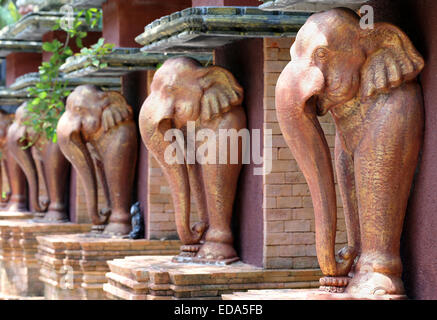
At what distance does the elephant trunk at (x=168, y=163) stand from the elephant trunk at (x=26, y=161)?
21.6 ft

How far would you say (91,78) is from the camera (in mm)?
12969

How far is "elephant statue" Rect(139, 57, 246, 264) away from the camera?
8984 mm

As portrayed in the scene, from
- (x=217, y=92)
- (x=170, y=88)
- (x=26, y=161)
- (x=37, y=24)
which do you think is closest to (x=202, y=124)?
(x=217, y=92)

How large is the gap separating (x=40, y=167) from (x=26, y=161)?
1.03ft

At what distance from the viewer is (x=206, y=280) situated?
848 cm

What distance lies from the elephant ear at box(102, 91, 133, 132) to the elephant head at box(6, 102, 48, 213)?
3742mm

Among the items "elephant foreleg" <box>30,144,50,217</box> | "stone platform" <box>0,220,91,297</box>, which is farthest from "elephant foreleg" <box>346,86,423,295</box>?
"elephant foreleg" <box>30,144,50,217</box>

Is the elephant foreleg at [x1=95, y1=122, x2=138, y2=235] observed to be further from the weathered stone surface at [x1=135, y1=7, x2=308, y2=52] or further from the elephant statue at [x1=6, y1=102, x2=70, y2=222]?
the weathered stone surface at [x1=135, y1=7, x2=308, y2=52]

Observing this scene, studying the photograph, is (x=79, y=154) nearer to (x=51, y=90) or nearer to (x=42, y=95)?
(x=42, y=95)

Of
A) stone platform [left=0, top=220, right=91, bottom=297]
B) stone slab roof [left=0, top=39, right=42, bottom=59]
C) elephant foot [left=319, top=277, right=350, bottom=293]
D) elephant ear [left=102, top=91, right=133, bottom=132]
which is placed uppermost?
stone slab roof [left=0, top=39, right=42, bottom=59]
